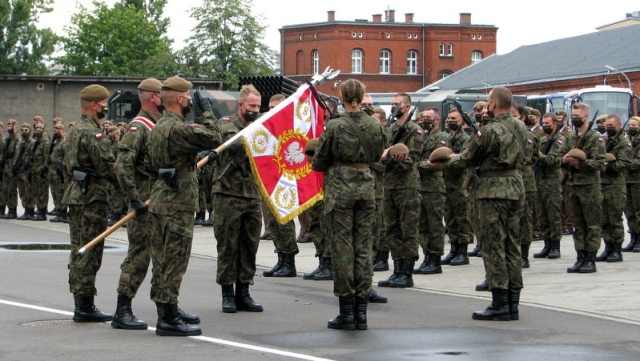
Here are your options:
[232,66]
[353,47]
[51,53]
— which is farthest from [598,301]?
[353,47]

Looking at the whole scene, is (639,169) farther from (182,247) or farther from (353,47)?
(353,47)

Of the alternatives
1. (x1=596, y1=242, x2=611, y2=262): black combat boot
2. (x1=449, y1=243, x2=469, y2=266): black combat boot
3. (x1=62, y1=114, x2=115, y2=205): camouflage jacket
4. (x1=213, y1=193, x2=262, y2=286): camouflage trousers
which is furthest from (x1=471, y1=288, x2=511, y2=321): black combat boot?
(x1=596, y1=242, x2=611, y2=262): black combat boot

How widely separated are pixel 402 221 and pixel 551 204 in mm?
3791

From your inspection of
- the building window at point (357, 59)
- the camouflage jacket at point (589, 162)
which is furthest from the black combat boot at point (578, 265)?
the building window at point (357, 59)

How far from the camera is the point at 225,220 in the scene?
1096 centimetres

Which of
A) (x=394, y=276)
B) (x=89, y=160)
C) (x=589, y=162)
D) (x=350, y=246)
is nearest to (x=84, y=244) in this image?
(x=89, y=160)

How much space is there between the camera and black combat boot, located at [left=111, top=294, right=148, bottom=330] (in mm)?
9797

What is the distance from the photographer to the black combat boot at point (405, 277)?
42.5 feet

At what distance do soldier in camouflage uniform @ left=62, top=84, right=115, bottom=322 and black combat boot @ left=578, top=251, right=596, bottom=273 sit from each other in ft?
21.1

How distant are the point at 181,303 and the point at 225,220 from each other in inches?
43.6

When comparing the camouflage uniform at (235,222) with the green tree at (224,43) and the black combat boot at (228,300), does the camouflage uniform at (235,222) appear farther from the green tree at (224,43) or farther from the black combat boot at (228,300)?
the green tree at (224,43)

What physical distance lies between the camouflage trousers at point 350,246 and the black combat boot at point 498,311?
120cm

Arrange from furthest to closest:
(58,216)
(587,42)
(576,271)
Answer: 1. (587,42)
2. (58,216)
3. (576,271)

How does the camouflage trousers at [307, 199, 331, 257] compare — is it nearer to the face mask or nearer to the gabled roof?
the face mask
